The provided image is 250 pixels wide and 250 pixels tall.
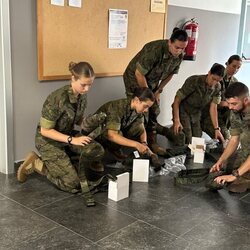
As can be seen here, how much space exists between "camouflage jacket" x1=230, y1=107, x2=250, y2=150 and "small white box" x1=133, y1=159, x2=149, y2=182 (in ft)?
2.43

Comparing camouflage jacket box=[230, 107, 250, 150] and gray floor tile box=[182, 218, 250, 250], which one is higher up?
camouflage jacket box=[230, 107, 250, 150]

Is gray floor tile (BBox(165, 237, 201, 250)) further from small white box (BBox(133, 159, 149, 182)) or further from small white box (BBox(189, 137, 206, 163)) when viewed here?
small white box (BBox(189, 137, 206, 163))

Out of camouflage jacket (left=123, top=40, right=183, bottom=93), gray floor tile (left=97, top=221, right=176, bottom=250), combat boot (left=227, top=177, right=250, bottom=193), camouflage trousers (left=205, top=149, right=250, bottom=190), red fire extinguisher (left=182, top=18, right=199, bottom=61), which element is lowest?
gray floor tile (left=97, top=221, right=176, bottom=250)

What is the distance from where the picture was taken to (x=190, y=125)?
13.9 feet

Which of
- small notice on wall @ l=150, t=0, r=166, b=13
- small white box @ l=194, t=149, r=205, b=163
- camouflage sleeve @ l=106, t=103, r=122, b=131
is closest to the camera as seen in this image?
camouflage sleeve @ l=106, t=103, r=122, b=131

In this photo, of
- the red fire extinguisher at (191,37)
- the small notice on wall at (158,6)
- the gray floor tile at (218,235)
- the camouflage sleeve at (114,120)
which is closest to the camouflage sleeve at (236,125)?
the gray floor tile at (218,235)

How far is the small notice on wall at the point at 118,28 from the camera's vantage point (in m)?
3.88

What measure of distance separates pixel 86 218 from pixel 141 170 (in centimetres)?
78

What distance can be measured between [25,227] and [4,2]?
1710 millimetres

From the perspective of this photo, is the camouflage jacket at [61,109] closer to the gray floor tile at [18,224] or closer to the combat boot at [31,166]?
the combat boot at [31,166]

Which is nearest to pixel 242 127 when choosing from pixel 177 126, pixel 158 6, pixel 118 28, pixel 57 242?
pixel 177 126

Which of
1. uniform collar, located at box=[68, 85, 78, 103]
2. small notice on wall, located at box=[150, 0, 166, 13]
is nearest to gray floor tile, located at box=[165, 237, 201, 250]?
uniform collar, located at box=[68, 85, 78, 103]

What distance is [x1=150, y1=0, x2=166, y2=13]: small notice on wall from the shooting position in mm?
4309

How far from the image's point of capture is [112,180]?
2.71 metres
